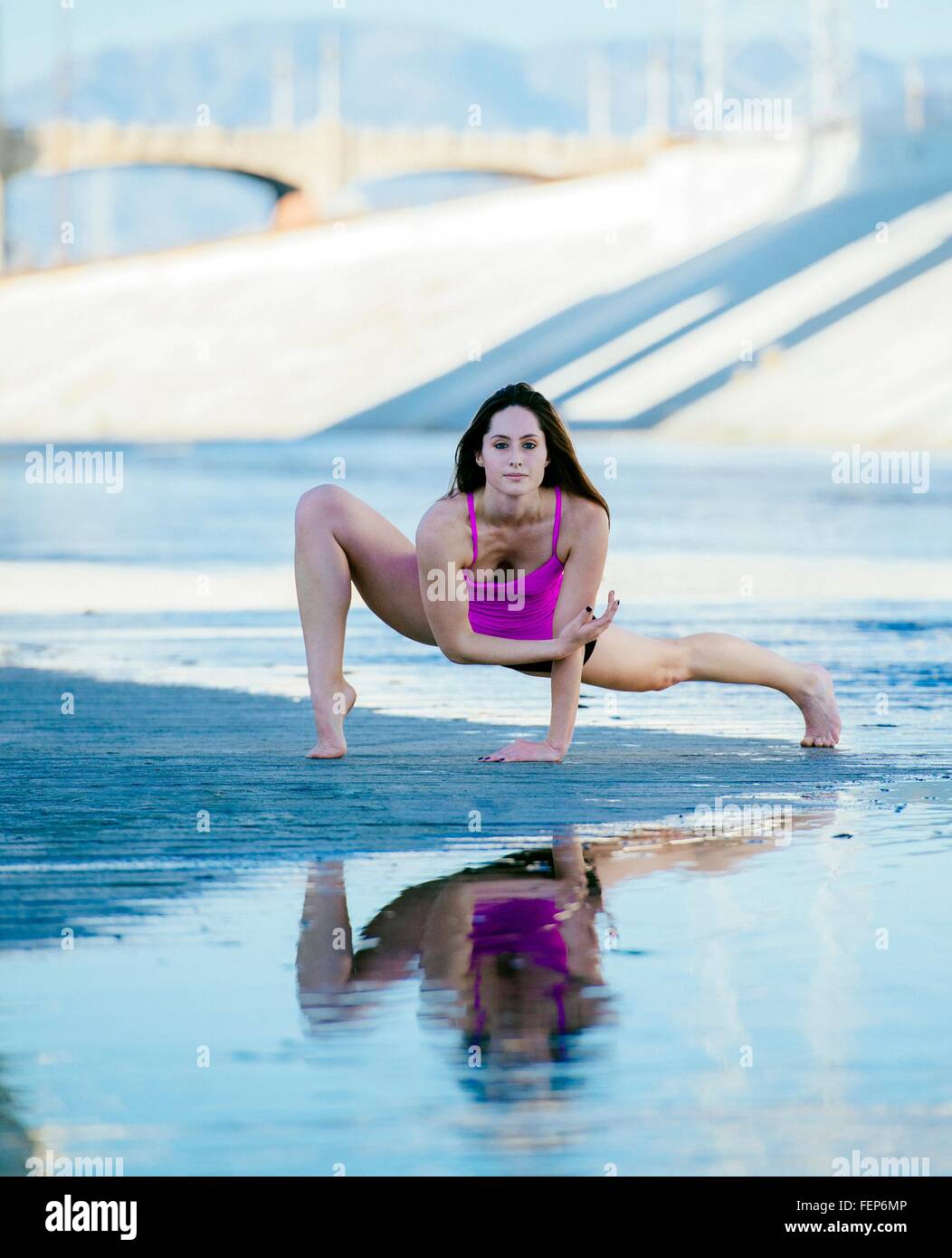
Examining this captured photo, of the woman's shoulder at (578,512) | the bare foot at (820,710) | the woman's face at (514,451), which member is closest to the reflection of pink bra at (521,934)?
the woman's face at (514,451)

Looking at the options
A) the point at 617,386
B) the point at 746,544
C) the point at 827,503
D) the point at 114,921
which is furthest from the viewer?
the point at 617,386

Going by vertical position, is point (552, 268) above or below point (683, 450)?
above

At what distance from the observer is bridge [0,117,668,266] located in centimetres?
10100

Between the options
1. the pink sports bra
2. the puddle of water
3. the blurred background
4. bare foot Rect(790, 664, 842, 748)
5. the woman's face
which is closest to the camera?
the puddle of water

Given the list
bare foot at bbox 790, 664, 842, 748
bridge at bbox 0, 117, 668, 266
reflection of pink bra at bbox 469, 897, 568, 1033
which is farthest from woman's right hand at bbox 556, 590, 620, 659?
bridge at bbox 0, 117, 668, 266

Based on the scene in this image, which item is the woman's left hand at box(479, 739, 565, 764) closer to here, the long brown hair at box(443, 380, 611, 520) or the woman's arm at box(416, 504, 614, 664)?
the woman's arm at box(416, 504, 614, 664)

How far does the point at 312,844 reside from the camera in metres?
6.46

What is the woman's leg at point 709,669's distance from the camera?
817 centimetres

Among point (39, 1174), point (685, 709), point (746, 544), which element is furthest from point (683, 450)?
point (39, 1174)

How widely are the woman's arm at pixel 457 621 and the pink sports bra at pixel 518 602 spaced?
76mm

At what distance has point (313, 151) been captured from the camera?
103938mm

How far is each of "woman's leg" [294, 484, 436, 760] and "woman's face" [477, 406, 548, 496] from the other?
55 centimetres

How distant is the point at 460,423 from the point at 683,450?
1314 cm
